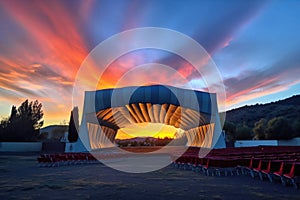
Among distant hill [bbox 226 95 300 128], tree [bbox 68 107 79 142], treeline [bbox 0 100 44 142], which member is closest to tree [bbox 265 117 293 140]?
tree [bbox 68 107 79 142]

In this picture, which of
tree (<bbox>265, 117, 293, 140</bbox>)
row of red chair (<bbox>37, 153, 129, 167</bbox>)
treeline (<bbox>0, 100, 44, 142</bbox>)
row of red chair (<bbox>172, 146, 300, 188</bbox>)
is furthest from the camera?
treeline (<bbox>0, 100, 44, 142</bbox>)

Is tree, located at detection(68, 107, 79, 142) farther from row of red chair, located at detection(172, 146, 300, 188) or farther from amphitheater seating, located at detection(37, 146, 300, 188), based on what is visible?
row of red chair, located at detection(172, 146, 300, 188)

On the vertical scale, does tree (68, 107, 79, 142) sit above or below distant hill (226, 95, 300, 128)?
below

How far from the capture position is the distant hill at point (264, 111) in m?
81.2

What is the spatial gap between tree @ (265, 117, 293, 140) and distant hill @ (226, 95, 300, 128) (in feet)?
133

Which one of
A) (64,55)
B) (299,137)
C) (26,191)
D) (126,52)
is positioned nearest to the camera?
(26,191)

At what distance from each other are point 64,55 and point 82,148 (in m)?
12.2

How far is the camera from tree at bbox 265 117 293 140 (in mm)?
39938

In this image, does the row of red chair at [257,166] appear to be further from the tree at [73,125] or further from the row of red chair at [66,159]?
the tree at [73,125]

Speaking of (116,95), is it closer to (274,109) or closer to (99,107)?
(99,107)

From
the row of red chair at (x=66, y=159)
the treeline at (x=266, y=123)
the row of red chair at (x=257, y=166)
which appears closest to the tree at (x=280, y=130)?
the treeline at (x=266, y=123)

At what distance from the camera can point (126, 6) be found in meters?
14.5

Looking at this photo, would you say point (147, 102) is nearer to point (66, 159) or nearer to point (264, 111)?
point (66, 159)

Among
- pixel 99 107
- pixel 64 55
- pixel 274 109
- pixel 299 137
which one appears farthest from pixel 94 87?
pixel 274 109
